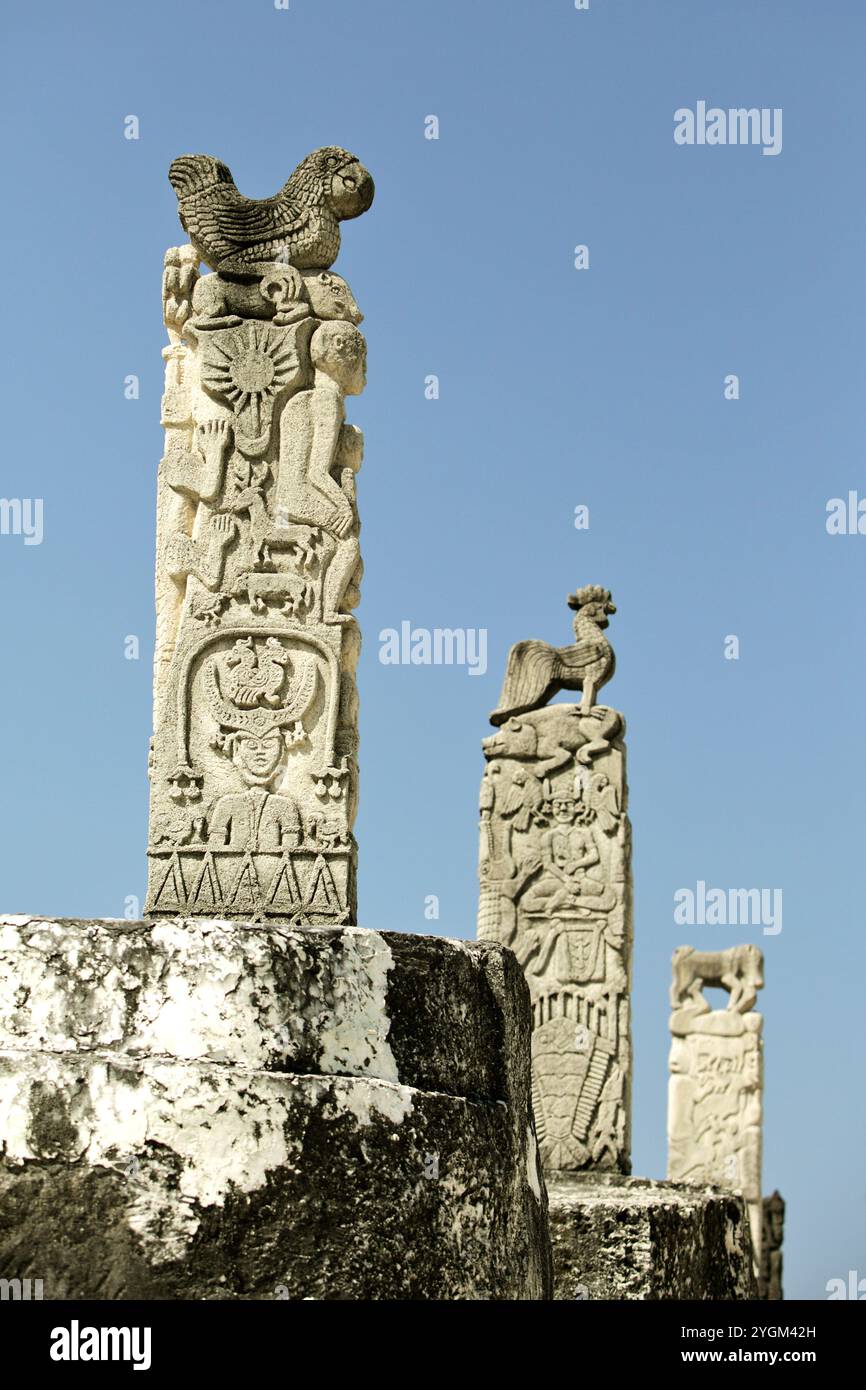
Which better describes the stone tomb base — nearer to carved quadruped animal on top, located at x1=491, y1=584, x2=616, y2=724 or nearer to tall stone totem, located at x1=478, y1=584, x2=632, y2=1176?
tall stone totem, located at x1=478, y1=584, x2=632, y2=1176

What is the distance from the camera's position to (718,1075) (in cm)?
1767

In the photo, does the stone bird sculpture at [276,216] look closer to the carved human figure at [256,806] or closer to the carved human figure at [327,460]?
the carved human figure at [327,460]

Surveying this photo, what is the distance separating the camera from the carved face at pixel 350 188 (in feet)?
26.6

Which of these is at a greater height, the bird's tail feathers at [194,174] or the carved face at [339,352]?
the bird's tail feathers at [194,174]

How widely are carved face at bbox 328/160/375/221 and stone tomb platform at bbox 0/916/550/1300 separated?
20.3 feet

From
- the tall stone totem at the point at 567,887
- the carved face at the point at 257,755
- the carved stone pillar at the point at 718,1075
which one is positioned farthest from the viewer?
the carved stone pillar at the point at 718,1075

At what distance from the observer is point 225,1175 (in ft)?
6.96

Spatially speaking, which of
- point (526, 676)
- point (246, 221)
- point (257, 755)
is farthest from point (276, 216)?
point (526, 676)

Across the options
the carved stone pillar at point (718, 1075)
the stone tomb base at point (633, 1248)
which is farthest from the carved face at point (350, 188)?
the carved stone pillar at point (718, 1075)

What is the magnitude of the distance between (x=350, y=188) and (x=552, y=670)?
429 centimetres

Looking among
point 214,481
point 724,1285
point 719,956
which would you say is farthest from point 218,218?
point 719,956

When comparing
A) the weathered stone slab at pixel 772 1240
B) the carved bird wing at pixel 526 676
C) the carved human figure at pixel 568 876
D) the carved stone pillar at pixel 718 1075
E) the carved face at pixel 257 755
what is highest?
the carved bird wing at pixel 526 676

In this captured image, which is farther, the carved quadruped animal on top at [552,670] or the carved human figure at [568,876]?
the carved quadruped animal on top at [552,670]

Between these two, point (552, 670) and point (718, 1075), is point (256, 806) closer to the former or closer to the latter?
point (552, 670)
